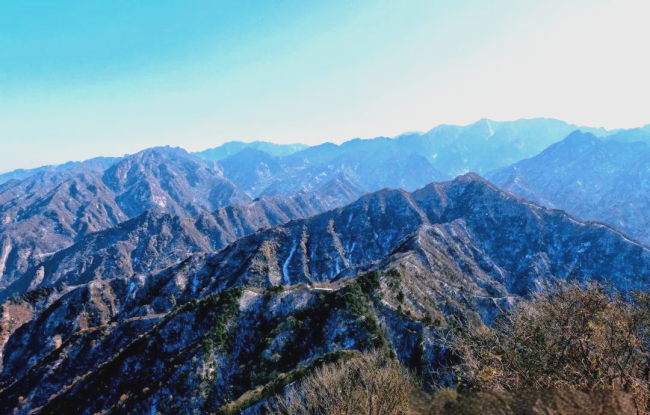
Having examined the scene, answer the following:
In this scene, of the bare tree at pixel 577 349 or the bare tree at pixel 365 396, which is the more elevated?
the bare tree at pixel 577 349

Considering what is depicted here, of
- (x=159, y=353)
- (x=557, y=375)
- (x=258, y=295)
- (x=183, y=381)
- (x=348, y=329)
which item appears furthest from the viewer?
(x=258, y=295)

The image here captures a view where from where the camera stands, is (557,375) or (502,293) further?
(502,293)

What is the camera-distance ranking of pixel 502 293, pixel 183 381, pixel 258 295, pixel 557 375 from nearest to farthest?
pixel 557 375
pixel 183 381
pixel 258 295
pixel 502 293

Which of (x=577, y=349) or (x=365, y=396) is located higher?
(x=577, y=349)

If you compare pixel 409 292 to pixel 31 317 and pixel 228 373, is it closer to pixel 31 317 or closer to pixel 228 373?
pixel 228 373

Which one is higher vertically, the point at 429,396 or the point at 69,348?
the point at 429,396

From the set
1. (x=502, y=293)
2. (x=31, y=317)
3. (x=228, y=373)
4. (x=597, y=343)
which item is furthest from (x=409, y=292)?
(x=31, y=317)

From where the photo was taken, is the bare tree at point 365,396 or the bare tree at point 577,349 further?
the bare tree at point 365,396

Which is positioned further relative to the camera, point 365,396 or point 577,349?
point 365,396

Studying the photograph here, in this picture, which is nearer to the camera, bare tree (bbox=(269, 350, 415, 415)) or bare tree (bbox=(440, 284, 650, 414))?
bare tree (bbox=(440, 284, 650, 414))

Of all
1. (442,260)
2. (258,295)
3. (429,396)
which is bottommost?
(442,260)

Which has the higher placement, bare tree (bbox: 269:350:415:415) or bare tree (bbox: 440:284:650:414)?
bare tree (bbox: 440:284:650:414)
